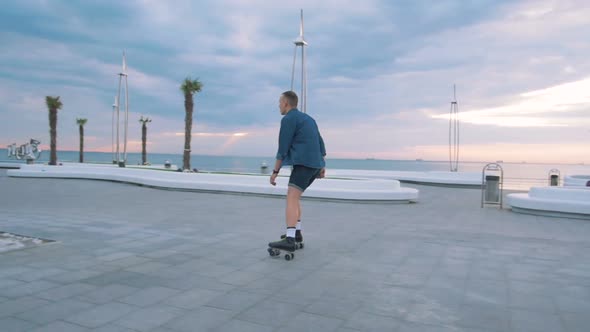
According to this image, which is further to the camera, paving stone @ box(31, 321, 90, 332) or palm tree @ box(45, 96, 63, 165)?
palm tree @ box(45, 96, 63, 165)

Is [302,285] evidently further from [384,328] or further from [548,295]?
[548,295]

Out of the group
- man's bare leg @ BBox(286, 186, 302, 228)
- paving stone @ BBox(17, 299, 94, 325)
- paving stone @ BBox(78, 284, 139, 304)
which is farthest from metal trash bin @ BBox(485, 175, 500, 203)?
paving stone @ BBox(17, 299, 94, 325)

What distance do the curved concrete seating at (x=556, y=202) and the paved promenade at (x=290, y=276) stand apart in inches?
46.9

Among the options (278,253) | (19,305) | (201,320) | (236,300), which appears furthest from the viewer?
(278,253)

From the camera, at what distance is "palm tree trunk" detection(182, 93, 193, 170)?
764 inches

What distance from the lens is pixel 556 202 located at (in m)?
9.11

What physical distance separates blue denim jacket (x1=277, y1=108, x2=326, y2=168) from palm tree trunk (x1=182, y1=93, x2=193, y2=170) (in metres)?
15.2

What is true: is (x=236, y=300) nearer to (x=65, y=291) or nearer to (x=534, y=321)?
(x=65, y=291)

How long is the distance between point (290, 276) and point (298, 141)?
156 centimetres

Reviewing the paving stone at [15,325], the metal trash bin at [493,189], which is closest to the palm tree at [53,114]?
the metal trash bin at [493,189]

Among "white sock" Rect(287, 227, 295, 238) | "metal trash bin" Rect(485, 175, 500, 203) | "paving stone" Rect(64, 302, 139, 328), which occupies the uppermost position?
"metal trash bin" Rect(485, 175, 500, 203)

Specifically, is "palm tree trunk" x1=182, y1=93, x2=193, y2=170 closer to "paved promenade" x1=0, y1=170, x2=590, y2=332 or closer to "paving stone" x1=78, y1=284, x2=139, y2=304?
"paved promenade" x1=0, y1=170, x2=590, y2=332

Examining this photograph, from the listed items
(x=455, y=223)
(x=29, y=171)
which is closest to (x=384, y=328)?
(x=455, y=223)

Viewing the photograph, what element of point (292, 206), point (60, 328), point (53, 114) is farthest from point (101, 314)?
point (53, 114)
